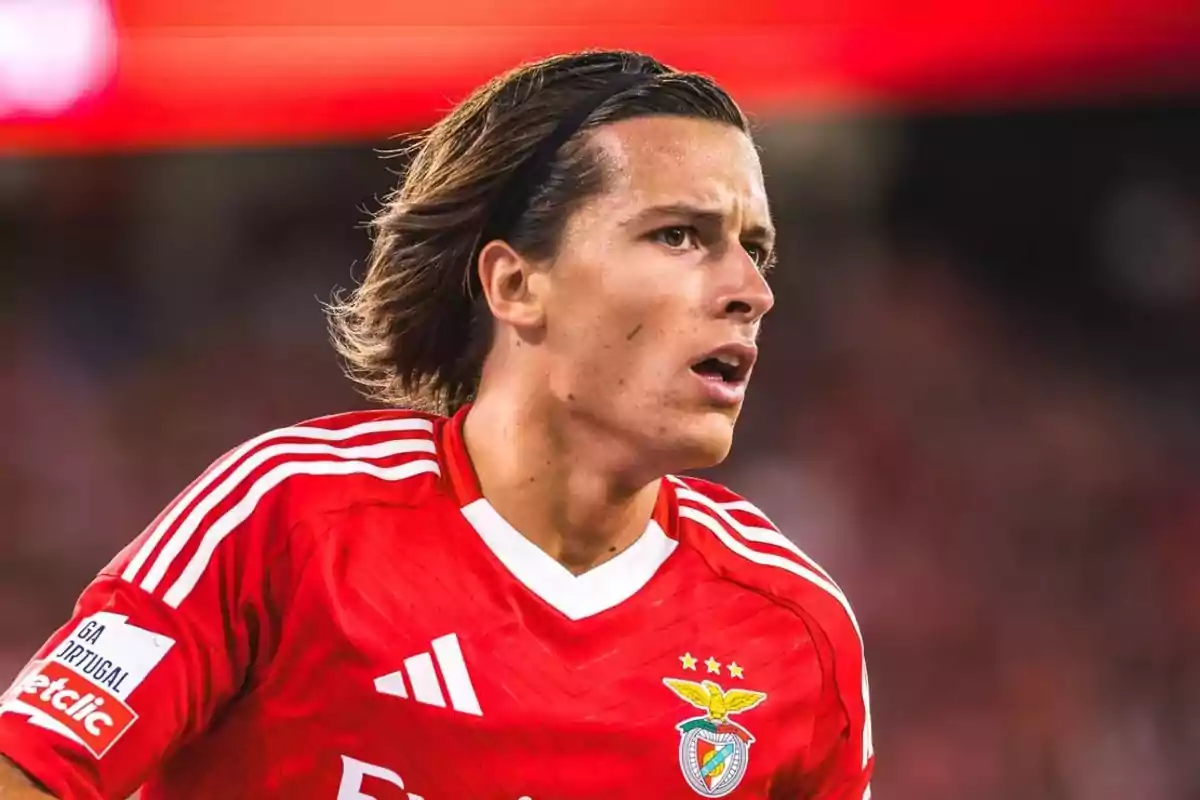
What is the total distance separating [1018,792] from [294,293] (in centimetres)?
385

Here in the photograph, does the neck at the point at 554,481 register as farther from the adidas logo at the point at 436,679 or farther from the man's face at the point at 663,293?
the adidas logo at the point at 436,679

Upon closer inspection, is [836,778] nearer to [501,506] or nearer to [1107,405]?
[501,506]

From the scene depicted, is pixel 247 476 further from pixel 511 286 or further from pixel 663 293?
pixel 663 293

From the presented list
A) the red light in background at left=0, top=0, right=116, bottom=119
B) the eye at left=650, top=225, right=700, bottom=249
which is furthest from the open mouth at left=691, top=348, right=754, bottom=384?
the red light in background at left=0, top=0, right=116, bottom=119

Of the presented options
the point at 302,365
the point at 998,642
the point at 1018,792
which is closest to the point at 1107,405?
the point at 998,642

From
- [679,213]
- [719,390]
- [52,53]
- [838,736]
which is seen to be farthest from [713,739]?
[52,53]

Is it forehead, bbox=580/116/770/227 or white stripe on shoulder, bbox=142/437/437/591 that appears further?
forehead, bbox=580/116/770/227

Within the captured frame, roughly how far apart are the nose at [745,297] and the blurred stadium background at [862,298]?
4.14 meters

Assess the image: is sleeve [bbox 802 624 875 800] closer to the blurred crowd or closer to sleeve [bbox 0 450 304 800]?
sleeve [bbox 0 450 304 800]

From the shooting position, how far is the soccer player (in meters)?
2.03

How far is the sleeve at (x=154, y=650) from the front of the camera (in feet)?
6.26

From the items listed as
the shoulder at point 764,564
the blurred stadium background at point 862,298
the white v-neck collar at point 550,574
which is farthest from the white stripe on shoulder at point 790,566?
the blurred stadium background at point 862,298

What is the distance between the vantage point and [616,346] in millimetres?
2211

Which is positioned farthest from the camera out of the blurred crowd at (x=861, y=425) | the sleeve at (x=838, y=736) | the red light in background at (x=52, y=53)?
the blurred crowd at (x=861, y=425)
